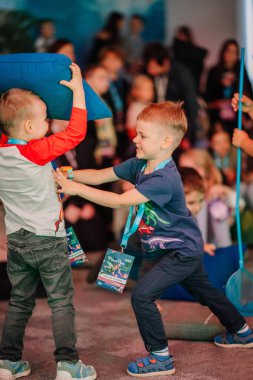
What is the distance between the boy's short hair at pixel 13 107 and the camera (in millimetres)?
3094

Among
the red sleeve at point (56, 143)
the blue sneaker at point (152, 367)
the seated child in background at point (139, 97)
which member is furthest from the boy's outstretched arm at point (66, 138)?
the seated child in background at point (139, 97)

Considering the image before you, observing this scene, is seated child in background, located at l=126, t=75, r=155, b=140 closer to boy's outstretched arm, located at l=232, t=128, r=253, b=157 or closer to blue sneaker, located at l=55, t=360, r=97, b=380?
boy's outstretched arm, located at l=232, t=128, r=253, b=157

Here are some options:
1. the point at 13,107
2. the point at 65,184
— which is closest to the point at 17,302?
the point at 65,184

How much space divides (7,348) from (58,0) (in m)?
5.73

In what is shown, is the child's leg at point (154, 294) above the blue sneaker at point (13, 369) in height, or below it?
above

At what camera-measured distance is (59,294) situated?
316 cm

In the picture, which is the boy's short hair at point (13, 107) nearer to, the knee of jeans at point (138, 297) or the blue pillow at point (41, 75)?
the blue pillow at point (41, 75)

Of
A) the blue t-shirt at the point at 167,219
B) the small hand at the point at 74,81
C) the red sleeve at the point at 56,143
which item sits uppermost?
the small hand at the point at 74,81

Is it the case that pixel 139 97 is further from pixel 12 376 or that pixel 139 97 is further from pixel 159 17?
pixel 12 376

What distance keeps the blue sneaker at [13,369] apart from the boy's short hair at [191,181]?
57.0 inches

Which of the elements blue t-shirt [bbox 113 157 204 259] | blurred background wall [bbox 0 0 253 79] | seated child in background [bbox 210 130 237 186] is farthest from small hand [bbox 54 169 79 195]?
blurred background wall [bbox 0 0 253 79]

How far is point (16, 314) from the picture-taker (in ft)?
10.6

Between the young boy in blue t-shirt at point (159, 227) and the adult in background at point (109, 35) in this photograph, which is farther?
the adult in background at point (109, 35)

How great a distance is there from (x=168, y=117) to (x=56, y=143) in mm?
533
